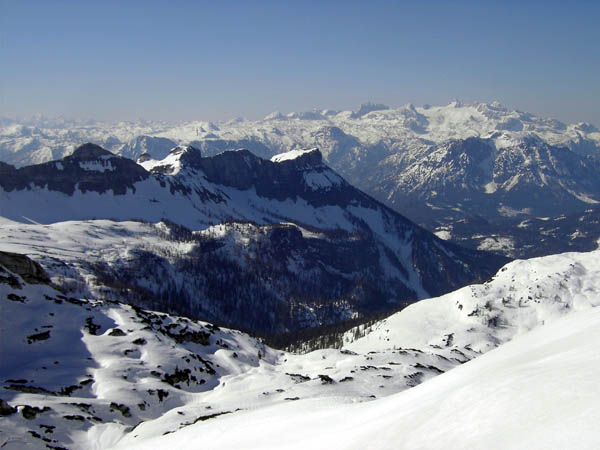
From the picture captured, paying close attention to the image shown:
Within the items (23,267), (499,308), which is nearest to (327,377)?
(23,267)

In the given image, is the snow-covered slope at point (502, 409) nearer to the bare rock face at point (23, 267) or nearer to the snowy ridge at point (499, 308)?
the bare rock face at point (23, 267)

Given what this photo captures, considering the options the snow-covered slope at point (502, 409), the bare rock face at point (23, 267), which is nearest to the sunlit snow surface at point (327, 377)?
the snow-covered slope at point (502, 409)

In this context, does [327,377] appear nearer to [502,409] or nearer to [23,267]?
[502,409]

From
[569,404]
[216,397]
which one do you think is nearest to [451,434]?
[569,404]

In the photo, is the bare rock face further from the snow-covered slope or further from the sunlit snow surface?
the snow-covered slope

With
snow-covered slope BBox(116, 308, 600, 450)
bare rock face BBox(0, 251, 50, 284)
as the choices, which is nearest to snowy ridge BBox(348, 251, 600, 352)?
bare rock face BBox(0, 251, 50, 284)

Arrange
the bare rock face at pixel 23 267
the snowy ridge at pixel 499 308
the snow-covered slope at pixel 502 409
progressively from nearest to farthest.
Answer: the snow-covered slope at pixel 502 409
the bare rock face at pixel 23 267
the snowy ridge at pixel 499 308

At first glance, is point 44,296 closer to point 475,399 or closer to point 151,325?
point 151,325

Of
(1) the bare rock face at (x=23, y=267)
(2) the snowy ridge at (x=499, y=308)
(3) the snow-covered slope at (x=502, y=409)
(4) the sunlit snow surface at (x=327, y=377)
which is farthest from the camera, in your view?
(2) the snowy ridge at (x=499, y=308)
